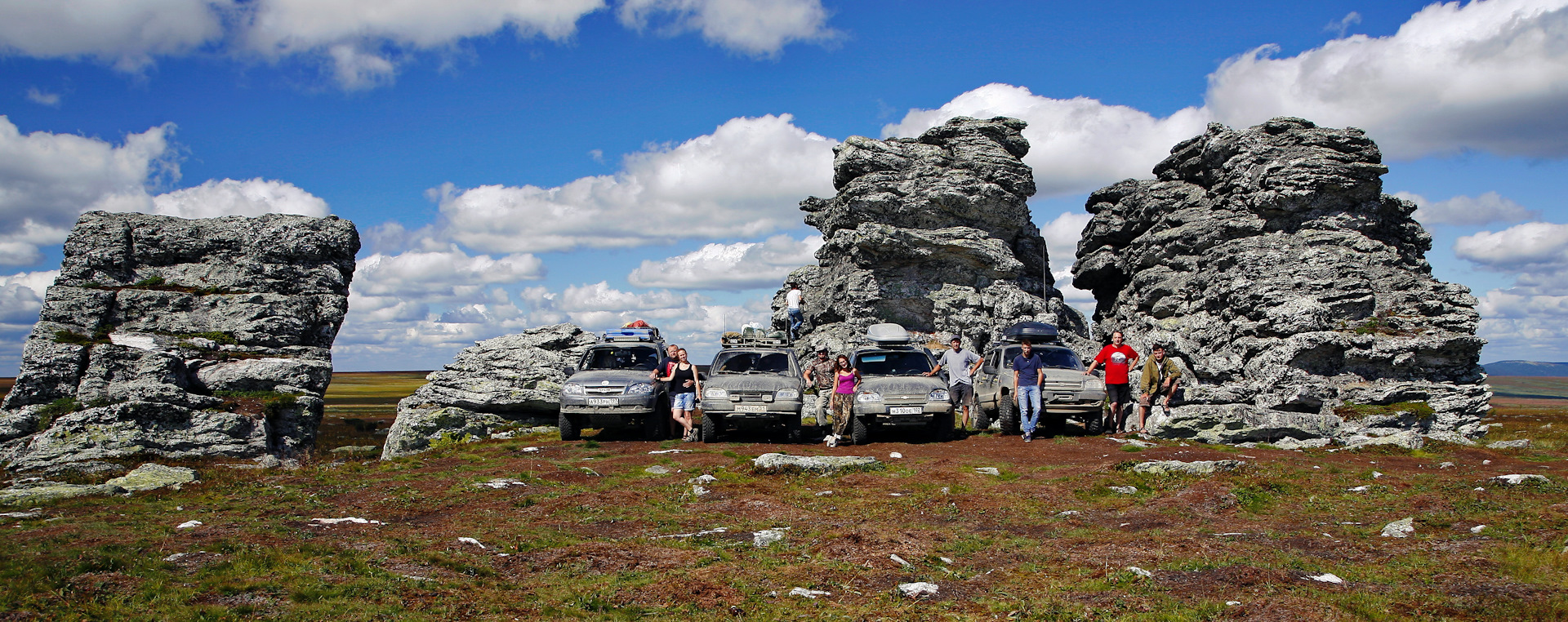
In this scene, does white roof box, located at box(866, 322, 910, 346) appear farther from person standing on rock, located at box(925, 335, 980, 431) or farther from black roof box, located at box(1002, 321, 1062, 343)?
black roof box, located at box(1002, 321, 1062, 343)

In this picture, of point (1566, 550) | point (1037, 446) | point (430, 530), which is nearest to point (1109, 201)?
point (1037, 446)

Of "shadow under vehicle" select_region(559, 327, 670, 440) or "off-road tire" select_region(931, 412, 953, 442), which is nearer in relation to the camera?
"off-road tire" select_region(931, 412, 953, 442)

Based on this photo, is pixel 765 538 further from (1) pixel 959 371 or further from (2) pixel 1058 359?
(2) pixel 1058 359

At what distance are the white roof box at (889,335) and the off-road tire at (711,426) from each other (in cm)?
532

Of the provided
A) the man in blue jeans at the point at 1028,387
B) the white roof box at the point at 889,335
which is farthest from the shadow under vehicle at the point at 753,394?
the man in blue jeans at the point at 1028,387

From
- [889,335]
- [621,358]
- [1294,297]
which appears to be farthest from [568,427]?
[1294,297]

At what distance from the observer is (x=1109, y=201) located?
3369cm

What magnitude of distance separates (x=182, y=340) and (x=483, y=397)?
7.72 metres

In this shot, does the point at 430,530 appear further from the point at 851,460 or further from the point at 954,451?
the point at 954,451

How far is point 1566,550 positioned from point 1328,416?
11.6 m

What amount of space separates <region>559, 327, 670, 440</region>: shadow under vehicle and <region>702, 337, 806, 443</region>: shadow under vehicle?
1.32 meters

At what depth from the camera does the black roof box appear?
69.9 ft

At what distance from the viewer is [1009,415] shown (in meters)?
17.9

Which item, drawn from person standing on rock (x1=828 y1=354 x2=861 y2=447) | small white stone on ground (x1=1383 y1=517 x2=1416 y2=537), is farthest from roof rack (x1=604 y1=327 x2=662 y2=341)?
small white stone on ground (x1=1383 y1=517 x2=1416 y2=537)
